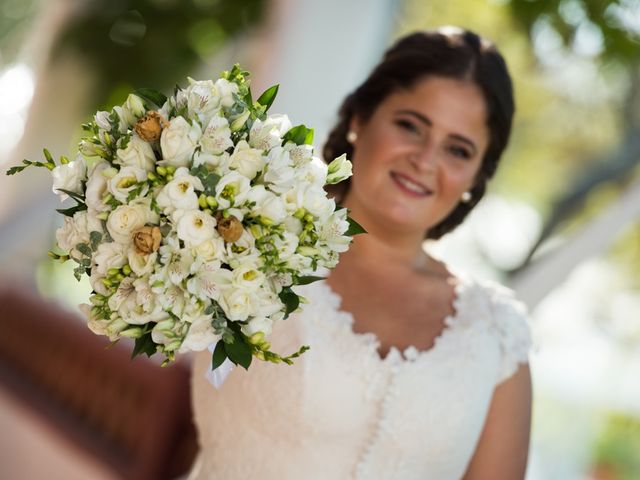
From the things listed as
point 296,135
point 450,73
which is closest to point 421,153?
point 450,73

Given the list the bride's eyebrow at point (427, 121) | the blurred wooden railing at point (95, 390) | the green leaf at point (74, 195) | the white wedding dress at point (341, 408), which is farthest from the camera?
the blurred wooden railing at point (95, 390)

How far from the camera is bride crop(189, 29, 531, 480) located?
80.4 inches

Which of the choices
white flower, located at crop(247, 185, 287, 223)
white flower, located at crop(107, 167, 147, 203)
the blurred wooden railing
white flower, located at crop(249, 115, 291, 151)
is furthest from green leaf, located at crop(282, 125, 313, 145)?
the blurred wooden railing

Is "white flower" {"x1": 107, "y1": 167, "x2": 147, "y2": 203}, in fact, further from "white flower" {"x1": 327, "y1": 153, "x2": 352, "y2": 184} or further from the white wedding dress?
the white wedding dress

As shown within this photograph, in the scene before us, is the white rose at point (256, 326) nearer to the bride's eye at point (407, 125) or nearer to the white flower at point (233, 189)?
the white flower at point (233, 189)

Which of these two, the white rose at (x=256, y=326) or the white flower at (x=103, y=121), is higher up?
the white flower at (x=103, y=121)

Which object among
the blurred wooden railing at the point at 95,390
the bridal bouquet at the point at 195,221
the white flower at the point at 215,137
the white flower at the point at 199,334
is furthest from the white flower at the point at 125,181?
the blurred wooden railing at the point at 95,390

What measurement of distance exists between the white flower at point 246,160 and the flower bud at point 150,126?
112 millimetres

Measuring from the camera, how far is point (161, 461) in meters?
3.40

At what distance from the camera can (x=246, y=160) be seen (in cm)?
132

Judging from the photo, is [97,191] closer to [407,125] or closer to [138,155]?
[138,155]

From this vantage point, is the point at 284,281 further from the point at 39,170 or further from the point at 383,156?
the point at 39,170

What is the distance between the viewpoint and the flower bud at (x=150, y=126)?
51.6 inches

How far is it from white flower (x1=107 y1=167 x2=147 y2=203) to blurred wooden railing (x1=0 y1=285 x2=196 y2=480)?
7.15 ft
